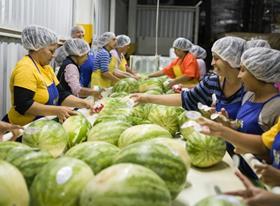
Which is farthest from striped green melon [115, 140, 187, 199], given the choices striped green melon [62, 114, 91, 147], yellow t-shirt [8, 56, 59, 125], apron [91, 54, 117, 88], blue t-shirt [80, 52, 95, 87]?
apron [91, 54, 117, 88]

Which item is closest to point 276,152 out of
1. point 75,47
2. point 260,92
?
point 260,92

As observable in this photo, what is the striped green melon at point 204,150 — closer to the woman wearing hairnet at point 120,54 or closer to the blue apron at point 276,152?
the blue apron at point 276,152

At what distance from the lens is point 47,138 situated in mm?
1604

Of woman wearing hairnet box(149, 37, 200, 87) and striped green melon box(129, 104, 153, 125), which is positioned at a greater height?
woman wearing hairnet box(149, 37, 200, 87)

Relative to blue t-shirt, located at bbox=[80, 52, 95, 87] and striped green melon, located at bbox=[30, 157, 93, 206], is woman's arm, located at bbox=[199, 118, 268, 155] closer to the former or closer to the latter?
striped green melon, located at bbox=[30, 157, 93, 206]

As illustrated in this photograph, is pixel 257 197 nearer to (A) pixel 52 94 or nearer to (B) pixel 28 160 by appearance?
(B) pixel 28 160

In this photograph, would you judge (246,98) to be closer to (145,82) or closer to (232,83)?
(232,83)

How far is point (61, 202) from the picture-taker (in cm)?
97

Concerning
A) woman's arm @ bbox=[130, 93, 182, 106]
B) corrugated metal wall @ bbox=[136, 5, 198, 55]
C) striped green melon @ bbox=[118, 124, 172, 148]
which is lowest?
striped green melon @ bbox=[118, 124, 172, 148]

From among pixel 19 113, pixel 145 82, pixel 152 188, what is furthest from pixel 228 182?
pixel 145 82

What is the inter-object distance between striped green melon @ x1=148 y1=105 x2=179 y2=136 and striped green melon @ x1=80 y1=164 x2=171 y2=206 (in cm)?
123

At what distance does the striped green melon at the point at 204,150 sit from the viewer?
1.64m

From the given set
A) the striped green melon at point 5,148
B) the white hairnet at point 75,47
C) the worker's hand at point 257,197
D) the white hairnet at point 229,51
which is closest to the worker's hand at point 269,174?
the worker's hand at point 257,197

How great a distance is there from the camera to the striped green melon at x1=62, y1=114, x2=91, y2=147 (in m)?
1.80
